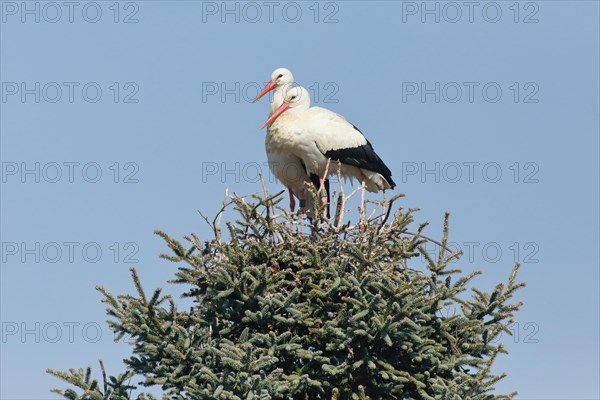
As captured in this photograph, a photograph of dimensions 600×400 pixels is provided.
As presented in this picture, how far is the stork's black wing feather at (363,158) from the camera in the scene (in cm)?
1279

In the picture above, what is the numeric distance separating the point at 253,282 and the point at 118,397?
53.7 inches

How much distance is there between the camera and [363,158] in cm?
1305

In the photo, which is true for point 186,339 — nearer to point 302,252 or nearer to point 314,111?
point 302,252

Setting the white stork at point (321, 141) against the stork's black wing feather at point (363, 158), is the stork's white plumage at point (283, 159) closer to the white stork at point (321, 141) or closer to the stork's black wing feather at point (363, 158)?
the white stork at point (321, 141)

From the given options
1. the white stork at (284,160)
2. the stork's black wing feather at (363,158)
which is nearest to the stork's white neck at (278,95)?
the white stork at (284,160)

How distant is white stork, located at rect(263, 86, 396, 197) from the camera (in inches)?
500

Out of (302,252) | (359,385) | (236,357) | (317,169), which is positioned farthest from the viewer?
(317,169)

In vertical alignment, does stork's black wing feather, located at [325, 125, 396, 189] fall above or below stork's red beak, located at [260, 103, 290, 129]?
below

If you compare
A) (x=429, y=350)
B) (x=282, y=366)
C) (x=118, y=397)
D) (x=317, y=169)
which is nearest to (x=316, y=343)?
(x=282, y=366)

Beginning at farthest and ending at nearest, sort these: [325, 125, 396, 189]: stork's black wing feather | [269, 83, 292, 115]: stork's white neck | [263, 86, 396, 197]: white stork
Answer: [269, 83, 292, 115]: stork's white neck
[325, 125, 396, 189]: stork's black wing feather
[263, 86, 396, 197]: white stork

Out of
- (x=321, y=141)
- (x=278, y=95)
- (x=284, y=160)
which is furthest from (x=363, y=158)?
(x=278, y=95)

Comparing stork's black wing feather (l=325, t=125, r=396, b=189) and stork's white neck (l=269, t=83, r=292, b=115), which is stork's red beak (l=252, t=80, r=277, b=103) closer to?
stork's white neck (l=269, t=83, r=292, b=115)

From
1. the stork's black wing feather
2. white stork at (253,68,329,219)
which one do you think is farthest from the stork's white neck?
the stork's black wing feather

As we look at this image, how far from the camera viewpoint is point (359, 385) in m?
8.84
